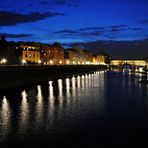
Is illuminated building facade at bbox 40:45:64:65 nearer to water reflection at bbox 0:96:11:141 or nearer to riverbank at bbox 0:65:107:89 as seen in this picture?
riverbank at bbox 0:65:107:89

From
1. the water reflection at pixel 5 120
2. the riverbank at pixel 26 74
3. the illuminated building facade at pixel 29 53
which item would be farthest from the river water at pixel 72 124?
the illuminated building facade at pixel 29 53

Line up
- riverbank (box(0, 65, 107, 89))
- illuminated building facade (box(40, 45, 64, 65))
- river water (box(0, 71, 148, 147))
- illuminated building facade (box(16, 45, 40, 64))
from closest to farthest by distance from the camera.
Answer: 1. river water (box(0, 71, 148, 147))
2. riverbank (box(0, 65, 107, 89))
3. illuminated building facade (box(16, 45, 40, 64))
4. illuminated building facade (box(40, 45, 64, 65))

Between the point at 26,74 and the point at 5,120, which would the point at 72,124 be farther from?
the point at 26,74

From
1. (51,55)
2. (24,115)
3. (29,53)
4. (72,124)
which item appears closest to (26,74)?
(24,115)

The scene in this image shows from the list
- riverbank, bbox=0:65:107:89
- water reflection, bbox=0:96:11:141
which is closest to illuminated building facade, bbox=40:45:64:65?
riverbank, bbox=0:65:107:89

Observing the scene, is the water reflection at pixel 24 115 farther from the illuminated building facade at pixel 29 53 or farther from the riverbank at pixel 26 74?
the illuminated building facade at pixel 29 53

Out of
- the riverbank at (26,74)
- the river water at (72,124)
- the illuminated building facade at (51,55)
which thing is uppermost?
the illuminated building facade at (51,55)

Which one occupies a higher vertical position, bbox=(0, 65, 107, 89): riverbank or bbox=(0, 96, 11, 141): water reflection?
bbox=(0, 65, 107, 89): riverbank

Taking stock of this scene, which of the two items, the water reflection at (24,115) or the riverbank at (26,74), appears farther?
the riverbank at (26,74)

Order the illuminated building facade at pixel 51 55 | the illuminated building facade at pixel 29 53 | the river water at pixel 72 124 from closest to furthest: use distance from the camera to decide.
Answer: the river water at pixel 72 124
the illuminated building facade at pixel 29 53
the illuminated building facade at pixel 51 55

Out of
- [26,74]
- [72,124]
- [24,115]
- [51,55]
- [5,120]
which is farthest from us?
[51,55]

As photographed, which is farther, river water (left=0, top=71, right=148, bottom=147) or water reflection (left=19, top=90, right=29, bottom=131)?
water reflection (left=19, top=90, right=29, bottom=131)

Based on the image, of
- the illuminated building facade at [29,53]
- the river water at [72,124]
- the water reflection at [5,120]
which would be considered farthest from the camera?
the illuminated building facade at [29,53]

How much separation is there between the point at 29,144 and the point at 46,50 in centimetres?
13659
